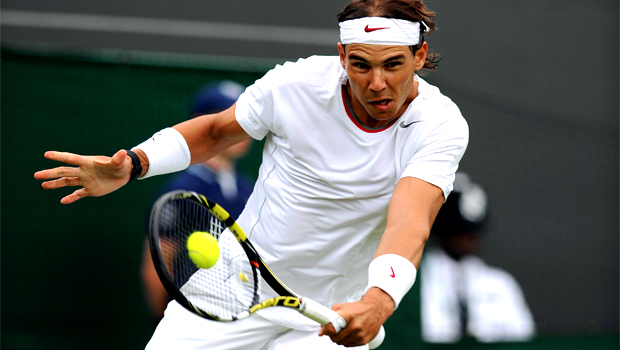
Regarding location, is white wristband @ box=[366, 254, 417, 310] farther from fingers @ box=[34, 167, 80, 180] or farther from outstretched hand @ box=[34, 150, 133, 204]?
fingers @ box=[34, 167, 80, 180]

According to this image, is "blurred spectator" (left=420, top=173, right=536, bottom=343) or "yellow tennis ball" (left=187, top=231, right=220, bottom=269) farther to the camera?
"blurred spectator" (left=420, top=173, right=536, bottom=343)

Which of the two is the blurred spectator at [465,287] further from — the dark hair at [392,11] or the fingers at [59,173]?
the fingers at [59,173]

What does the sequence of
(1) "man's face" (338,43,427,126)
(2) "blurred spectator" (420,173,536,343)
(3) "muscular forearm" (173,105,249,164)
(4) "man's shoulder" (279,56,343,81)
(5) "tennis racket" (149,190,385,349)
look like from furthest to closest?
1. (2) "blurred spectator" (420,173,536,343)
2. (3) "muscular forearm" (173,105,249,164)
3. (4) "man's shoulder" (279,56,343,81)
4. (1) "man's face" (338,43,427,126)
5. (5) "tennis racket" (149,190,385,349)

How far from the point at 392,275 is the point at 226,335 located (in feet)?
2.68

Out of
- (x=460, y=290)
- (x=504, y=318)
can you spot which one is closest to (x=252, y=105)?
(x=460, y=290)

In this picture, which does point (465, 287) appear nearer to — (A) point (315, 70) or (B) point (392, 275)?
(A) point (315, 70)

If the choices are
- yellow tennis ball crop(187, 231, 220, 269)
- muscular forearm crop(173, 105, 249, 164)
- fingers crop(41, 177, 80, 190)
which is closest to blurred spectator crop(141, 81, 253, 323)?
muscular forearm crop(173, 105, 249, 164)

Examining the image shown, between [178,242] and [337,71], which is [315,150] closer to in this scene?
[337,71]

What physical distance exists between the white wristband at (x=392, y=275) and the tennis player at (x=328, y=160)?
0.13m

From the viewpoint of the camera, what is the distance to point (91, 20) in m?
6.24

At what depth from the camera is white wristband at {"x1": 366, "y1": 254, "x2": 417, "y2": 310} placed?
7.59 ft

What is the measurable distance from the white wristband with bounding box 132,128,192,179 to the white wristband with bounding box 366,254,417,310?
0.93 metres

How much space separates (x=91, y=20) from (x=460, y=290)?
368 centimetres

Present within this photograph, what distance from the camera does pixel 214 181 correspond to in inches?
156
